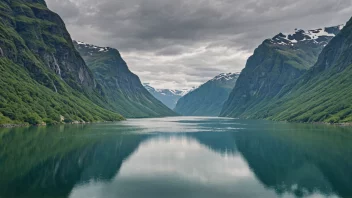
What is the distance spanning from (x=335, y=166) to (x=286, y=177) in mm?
14815

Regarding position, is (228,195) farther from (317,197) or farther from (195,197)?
(317,197)

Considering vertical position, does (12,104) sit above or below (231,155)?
above

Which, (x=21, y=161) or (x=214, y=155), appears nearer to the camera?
(x=21, y=161)

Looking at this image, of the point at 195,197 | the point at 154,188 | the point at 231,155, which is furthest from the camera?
the point at 231,155

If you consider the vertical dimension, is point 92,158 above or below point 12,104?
below

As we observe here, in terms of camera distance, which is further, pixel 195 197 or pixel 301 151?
pixel 301 151

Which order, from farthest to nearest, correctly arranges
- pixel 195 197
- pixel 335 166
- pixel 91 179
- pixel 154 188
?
pixel 335 166, pixel 91 179, pixel 154 188, pixel 195 197

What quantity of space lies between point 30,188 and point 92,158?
30.9 metres

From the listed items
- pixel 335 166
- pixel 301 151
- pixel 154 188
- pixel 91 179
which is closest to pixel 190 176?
pixel 154 188

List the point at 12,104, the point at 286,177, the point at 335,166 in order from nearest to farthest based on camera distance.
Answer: the point at 286,177, the point at 335,166, the point at 12,104

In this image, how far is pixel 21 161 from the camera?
218 ft

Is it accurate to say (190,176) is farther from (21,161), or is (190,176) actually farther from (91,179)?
(21,161)

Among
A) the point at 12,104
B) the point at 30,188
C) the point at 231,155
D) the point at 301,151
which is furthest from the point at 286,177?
the point at 12,104

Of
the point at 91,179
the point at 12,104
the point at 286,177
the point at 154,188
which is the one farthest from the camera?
the point at 12,104
